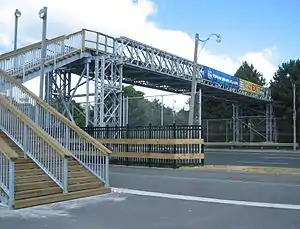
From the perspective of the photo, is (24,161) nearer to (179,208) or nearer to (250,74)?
(179,208)

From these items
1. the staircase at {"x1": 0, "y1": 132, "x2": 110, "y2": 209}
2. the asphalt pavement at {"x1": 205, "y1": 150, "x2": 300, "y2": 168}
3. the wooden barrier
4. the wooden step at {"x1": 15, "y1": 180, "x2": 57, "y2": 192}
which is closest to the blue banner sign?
the asphalt pavement at {"x1": 205, "y1": 150, "x2": 300, "y2": 168}

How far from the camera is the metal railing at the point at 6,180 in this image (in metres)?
9.66

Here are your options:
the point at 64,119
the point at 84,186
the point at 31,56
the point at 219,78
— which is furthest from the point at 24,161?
the point at 219,78

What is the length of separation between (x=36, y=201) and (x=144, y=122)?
15.0m

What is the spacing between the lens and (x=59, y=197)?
10.7 metres

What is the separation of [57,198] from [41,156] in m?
1.78

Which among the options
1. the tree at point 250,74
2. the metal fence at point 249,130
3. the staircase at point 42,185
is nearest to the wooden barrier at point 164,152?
the staircase at point 42,185

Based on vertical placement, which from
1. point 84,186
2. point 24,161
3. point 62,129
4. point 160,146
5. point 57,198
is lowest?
point 57,198

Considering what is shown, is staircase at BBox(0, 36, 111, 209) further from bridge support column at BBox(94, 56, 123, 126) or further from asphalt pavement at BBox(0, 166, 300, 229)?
bridge support column at BBox(94, 56, 123, 126)

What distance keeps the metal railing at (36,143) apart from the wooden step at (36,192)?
198 mm

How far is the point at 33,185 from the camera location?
10672mm

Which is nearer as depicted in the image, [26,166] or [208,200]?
[208,200]

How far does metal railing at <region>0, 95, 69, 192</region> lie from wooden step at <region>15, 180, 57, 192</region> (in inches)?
7.0

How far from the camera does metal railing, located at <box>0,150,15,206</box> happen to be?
9.66 metres
